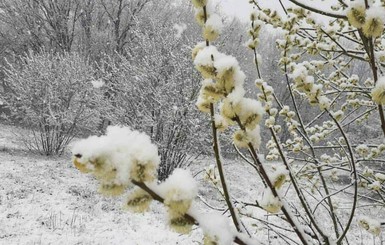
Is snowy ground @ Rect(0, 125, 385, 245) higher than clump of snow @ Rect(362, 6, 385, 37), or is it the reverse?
clump of snow @ Rect(362, 6, 385, 37)

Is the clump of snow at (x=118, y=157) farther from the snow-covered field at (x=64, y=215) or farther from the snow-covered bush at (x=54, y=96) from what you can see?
the snow-covered bush at (x=54, y=96)

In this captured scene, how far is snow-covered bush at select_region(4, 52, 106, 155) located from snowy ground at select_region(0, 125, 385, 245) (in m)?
1.61

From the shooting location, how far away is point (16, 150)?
32.0 feet

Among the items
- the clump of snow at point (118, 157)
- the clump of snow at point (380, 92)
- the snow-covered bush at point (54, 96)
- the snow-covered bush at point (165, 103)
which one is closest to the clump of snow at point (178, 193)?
the clump of snow at point (118, 157)

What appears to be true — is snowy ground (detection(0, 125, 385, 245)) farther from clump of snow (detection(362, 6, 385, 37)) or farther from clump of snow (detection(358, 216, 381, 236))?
clump of snow (detection(362, 6, 385, 37))

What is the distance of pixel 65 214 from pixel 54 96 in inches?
192

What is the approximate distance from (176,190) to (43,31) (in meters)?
17.3

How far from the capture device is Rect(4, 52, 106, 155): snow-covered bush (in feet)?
30.3

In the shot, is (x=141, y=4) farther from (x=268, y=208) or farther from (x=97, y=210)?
(x=268, y=208)

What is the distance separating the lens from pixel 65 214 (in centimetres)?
534

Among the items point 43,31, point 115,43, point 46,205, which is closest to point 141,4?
point 115,43

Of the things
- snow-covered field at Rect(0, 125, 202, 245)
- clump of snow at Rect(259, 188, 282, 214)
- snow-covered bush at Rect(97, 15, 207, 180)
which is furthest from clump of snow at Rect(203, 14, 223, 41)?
snow-covered bush at Rect(97, 15, 207, 180)

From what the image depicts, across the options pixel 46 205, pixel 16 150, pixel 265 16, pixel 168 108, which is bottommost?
pixel 16 150

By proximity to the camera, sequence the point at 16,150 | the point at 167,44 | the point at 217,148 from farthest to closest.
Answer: the point at 16,150 < the point at 167,44 < the point at 217,148
